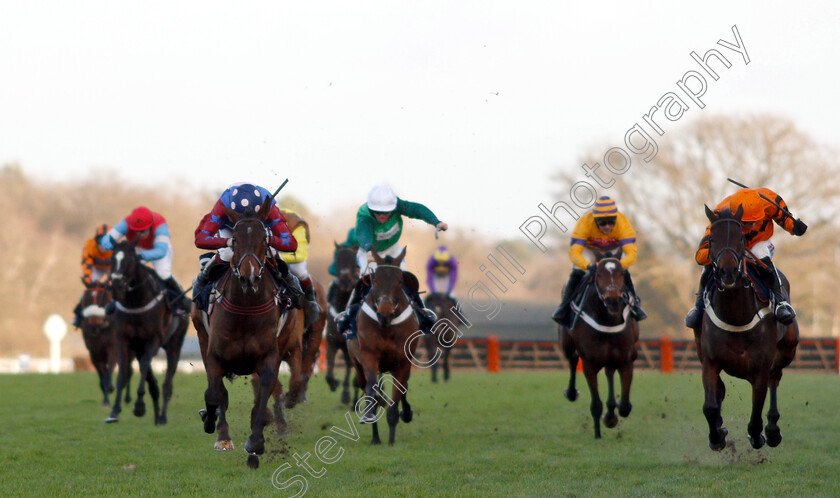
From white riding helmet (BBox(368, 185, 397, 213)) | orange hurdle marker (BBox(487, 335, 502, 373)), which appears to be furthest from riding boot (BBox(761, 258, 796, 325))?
orange hurdle marker (BBox(487, 335, 502, 373))

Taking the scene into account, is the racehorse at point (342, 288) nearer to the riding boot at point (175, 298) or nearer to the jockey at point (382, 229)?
the riding boot at point (175, 298)

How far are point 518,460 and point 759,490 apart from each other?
253 cm

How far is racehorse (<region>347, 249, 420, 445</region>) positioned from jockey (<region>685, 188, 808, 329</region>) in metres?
3.08

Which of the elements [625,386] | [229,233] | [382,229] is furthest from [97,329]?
[625,386]

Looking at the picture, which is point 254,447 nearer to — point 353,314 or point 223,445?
point 223,445

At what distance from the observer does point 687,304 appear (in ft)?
113

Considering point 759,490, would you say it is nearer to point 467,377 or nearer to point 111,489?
point 111,489

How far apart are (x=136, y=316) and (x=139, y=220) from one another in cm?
122

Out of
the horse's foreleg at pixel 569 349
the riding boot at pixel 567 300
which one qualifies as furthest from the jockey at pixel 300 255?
the horse's foreleg at pixel 569 349

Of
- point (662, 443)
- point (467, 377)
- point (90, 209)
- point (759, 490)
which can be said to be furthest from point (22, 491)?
point (90, 209)

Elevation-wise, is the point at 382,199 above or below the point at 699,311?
above

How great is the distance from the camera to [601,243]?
1139 cm

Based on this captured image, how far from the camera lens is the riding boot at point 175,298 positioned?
1290cm

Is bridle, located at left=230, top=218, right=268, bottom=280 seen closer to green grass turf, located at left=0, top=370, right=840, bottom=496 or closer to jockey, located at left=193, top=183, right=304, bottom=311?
jockey, located at left=193, top=183, right=304, bottom=311
